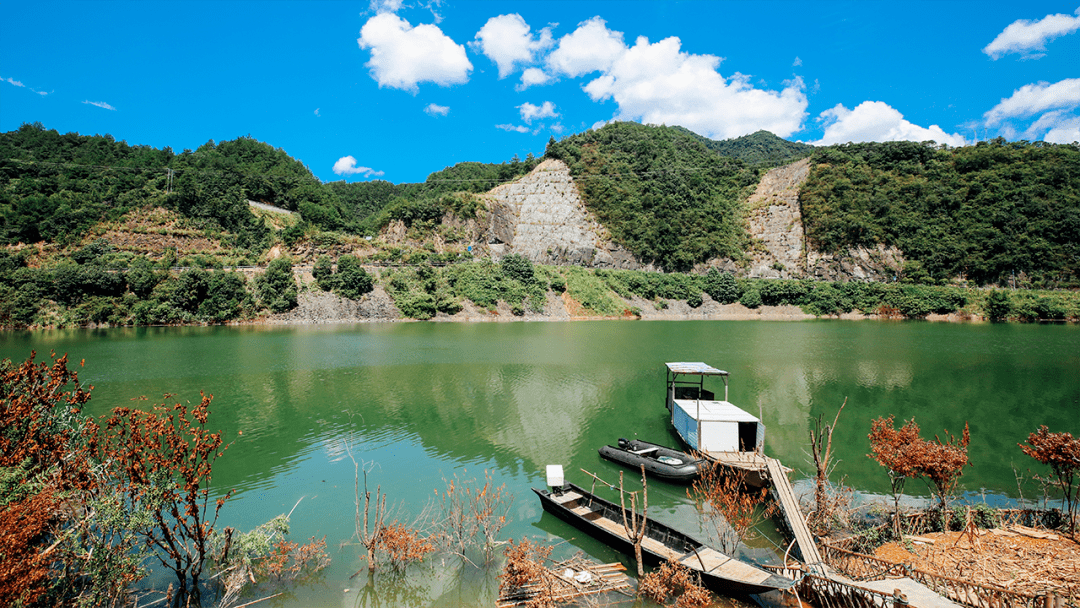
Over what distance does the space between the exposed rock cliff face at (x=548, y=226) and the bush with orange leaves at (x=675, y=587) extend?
70497 mm

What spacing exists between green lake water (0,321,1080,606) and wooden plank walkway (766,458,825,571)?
970 mm

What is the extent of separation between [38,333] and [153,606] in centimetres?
5008

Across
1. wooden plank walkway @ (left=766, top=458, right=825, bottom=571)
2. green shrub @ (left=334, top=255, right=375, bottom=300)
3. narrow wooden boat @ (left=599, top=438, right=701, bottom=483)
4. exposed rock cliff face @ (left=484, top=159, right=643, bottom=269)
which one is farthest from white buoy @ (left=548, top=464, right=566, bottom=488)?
exposed rock cliff face @ (left=484, top=159, right=643, bottom=269)

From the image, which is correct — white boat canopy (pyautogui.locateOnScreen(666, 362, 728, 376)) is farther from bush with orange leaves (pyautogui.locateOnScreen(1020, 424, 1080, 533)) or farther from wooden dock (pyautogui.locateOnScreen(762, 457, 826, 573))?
bush with orange leaves (pyautogui.locateOnScreen(1020, 424, 1080, 533))

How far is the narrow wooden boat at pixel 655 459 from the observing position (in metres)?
13.4

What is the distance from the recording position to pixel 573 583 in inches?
329

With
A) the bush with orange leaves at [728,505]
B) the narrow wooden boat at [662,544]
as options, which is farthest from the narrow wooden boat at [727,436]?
the narrow wooden boat at [662,544]

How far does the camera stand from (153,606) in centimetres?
790

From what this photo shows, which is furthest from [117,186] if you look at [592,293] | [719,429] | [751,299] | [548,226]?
[751,299]

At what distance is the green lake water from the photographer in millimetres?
12148

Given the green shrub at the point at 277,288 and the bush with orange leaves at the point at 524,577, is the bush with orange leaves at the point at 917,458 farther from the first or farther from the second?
the green shrub at the point at 277,288

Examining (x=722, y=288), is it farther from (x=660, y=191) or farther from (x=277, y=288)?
(x=277, y=288)

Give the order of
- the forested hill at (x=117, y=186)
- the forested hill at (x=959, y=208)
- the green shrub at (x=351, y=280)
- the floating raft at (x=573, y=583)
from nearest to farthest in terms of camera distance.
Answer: the floating raft at (x=573, y=583) → the green shrub at (x=351, y=280) → the forested hill at (x=117, y=186) → the forested hill at (x=959, y=208)

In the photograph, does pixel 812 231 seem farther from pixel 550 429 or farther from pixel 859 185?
pixel 550 429
